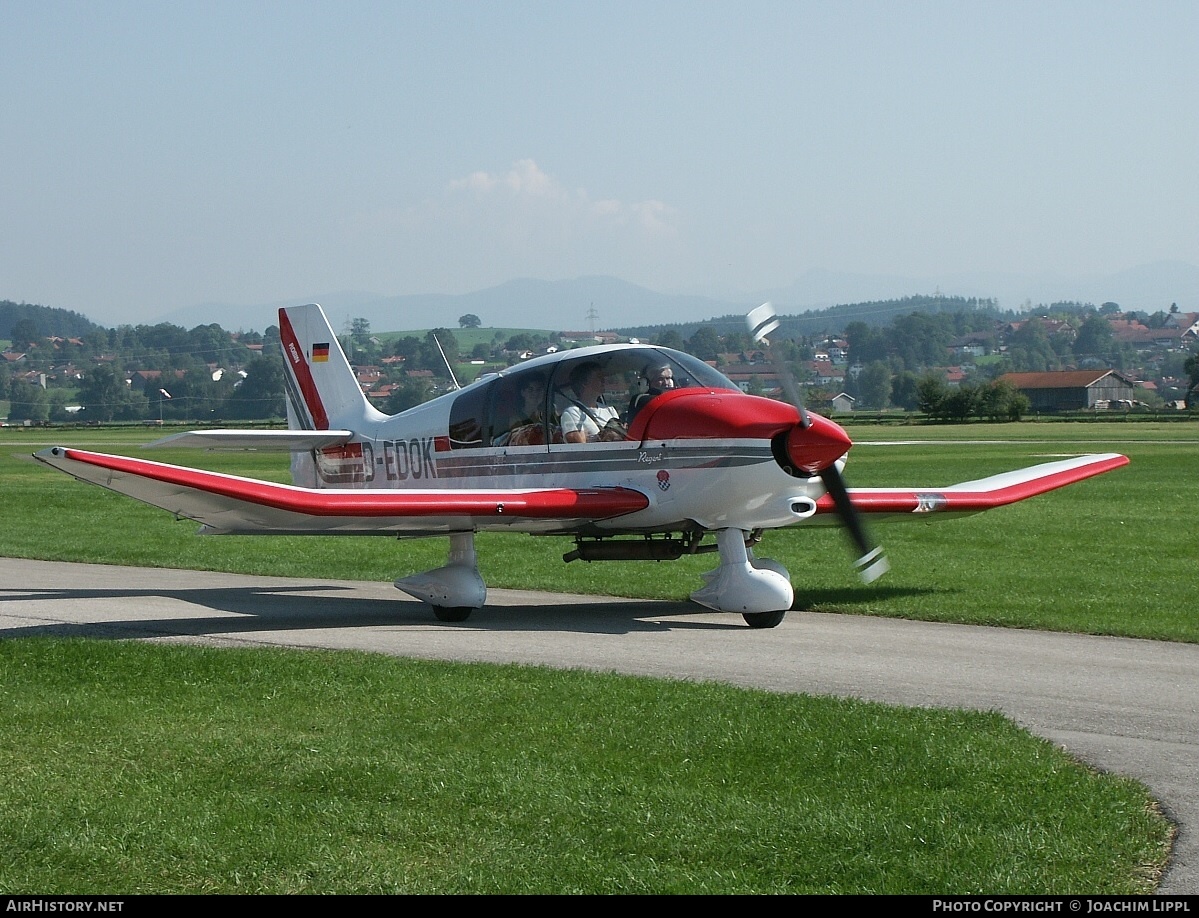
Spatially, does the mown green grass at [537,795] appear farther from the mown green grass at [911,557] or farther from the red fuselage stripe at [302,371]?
the red fuselage stripe at [302,371]

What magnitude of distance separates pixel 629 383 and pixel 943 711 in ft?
19.1

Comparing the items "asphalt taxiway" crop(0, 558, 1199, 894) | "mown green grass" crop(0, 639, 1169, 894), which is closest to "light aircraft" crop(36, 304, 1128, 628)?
"asphalt taxiway" crop(0, 558, 1199, 894)

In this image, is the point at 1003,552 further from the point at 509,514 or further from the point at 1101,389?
the point at 1101,389

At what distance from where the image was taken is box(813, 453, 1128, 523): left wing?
575 inches

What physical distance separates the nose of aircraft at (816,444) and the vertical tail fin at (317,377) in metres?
6.55

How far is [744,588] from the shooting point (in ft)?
42.2

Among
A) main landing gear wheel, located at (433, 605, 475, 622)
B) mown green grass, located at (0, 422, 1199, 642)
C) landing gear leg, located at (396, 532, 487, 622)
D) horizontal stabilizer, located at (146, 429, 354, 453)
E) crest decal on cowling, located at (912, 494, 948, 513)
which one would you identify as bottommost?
mown green grass, located at (0, 422, 1199, 642)

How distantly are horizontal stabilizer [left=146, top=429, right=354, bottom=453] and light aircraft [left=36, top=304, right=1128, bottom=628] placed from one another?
0.04 m

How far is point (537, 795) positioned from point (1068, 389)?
14762 cm

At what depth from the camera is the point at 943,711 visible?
854 centimetres

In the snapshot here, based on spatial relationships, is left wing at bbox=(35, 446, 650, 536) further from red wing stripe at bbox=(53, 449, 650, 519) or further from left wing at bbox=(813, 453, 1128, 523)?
left wing at bbox=(813, 453, 1128, 523)

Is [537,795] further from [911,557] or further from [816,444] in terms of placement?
[911,557]

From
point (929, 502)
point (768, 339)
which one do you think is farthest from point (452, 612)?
point (929, 502)
